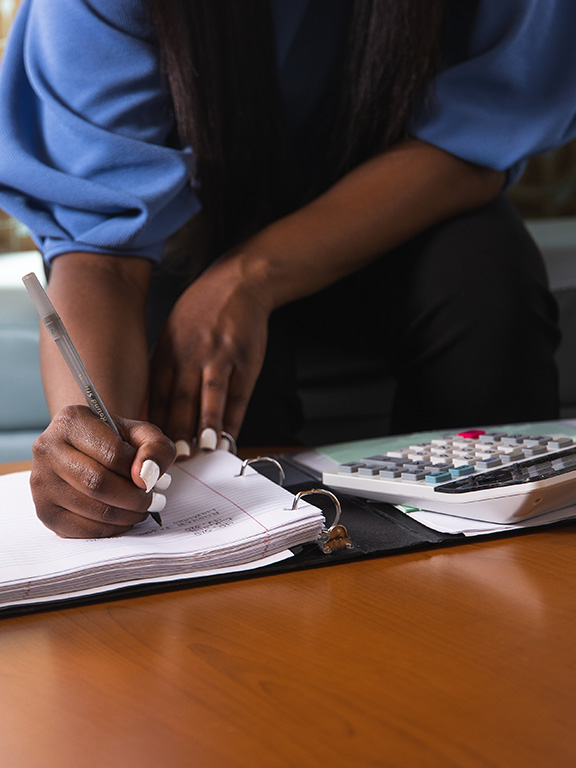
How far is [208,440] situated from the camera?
516 mm

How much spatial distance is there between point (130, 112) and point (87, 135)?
5cm

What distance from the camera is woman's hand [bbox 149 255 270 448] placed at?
21.0 inches

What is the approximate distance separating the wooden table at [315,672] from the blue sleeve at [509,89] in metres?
0.48

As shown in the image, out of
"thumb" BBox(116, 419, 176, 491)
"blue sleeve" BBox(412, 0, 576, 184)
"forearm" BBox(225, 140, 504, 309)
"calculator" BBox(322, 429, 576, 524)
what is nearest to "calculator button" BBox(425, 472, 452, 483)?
"calculator" BBox(322, 429, 576, 524)

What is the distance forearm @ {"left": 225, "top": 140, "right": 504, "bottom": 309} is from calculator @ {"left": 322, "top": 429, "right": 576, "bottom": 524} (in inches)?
9.0

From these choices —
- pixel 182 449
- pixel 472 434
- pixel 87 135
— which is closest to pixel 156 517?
pixel 182 449

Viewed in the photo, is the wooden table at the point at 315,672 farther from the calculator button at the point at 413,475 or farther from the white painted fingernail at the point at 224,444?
the white painted fingernail at the point at 224,444

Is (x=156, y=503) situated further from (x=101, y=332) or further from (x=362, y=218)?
(x=362, y=218)

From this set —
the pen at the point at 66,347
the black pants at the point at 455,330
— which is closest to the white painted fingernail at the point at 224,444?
the pen at the point at 66,347

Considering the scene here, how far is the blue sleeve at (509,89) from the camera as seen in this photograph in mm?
739

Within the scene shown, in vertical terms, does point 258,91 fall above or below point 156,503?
above

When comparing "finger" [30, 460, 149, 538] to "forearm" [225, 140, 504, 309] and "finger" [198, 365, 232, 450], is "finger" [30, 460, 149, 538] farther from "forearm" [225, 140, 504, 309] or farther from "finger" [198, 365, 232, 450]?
"forearm" [225, 140, 504, 309]

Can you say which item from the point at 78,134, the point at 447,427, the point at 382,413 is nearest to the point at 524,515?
the point at 447,427

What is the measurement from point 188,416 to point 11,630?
9.4 inches
